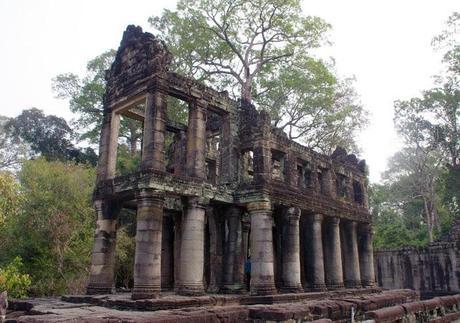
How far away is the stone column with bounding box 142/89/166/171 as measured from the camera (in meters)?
11.7

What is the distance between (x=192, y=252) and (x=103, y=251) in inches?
124

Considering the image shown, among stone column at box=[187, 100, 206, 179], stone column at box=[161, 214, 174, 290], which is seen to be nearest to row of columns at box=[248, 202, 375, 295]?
stone column at box=[187, 100, 206, 179]

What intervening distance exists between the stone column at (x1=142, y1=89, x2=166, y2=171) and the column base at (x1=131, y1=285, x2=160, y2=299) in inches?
130

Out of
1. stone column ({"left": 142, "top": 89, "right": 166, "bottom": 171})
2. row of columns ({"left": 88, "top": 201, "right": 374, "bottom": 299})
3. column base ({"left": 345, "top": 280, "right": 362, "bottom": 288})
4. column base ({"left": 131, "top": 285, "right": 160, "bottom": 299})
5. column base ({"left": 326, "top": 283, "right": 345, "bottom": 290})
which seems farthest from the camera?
column base ({"left": 345, "top": 280, "right": 362, "bottom": 288})

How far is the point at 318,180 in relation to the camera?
18.2m

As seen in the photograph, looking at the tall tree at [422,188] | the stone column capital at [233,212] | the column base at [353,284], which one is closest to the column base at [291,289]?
the stone column capital at [233,212]

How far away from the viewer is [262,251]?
13.4 meters

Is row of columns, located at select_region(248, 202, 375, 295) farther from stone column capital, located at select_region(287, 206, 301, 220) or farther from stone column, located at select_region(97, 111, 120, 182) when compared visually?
stone column, located at select_region(97, 111, 120, 182)

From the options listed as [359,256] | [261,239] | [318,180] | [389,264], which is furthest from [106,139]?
[389,264]

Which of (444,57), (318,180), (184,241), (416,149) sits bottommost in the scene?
(184,241)

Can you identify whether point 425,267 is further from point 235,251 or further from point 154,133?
point 154,133

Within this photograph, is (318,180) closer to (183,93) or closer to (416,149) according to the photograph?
(183,93)

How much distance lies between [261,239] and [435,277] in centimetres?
1640

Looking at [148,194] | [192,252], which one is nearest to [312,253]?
Result: [192,252]
